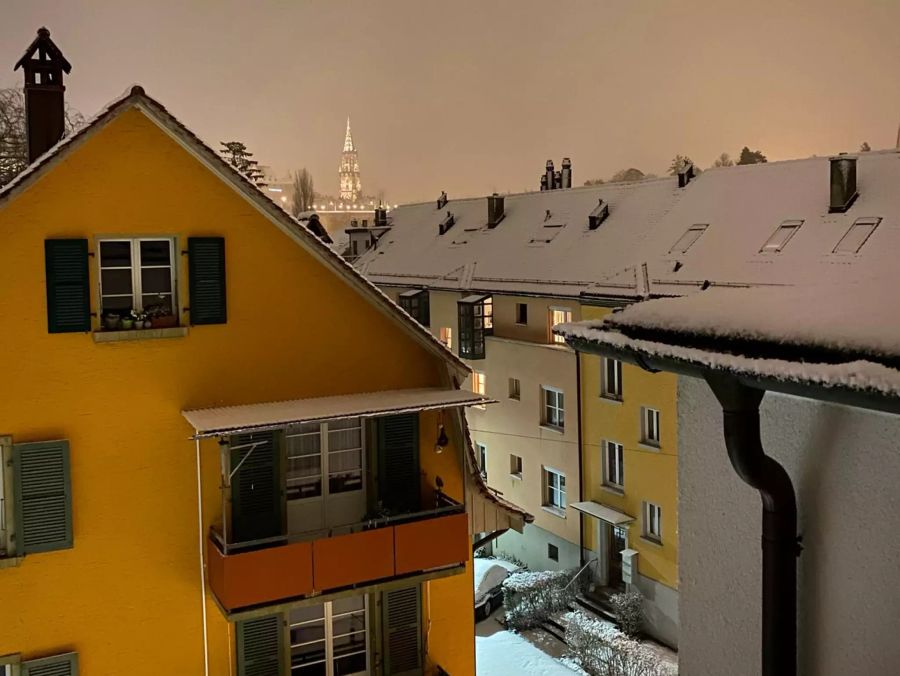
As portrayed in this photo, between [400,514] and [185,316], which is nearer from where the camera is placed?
[185,316]

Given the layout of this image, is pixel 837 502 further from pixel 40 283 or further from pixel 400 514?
pixel 40 283

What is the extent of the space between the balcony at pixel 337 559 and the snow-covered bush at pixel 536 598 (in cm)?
1074

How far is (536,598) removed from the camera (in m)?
20.3

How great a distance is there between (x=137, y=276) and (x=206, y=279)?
2.35 feet

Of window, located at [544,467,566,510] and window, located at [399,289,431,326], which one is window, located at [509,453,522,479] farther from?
window, located at [399,289,431,326]

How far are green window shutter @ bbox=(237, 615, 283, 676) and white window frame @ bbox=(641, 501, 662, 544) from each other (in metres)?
11.1

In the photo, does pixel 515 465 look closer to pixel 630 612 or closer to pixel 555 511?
pixel 555 511

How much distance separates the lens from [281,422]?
28.3 feet

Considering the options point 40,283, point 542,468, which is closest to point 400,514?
point 40,283

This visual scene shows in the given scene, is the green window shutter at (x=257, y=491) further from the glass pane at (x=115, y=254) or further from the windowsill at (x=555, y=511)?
the windowsill at (x=555, y=511)

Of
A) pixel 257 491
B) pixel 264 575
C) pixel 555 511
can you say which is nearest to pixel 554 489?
pixel 555 511

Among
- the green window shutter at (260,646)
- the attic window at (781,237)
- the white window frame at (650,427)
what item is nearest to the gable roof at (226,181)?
the green window shutter at (260,646)

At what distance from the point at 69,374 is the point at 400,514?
3.91 meters

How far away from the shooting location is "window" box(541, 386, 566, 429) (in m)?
21.5
